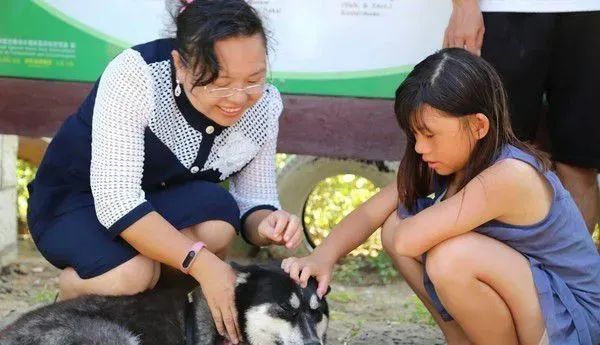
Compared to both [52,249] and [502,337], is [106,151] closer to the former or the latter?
[52,249]

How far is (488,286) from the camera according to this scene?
3322mm

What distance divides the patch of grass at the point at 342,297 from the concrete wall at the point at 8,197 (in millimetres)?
2034

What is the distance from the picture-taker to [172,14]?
11.8 feet

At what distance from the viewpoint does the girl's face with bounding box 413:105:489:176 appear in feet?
10.8

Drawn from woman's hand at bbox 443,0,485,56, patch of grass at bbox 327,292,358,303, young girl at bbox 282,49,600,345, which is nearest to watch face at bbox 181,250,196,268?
young girl at bbox 282,49,600,345

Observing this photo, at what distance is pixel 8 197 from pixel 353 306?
2.22 m

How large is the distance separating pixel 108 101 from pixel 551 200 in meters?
1.71

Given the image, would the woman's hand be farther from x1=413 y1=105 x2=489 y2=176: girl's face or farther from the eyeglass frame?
the eyeglass frame

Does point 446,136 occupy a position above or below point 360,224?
above

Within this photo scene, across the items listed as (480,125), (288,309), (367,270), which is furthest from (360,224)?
(367,270)

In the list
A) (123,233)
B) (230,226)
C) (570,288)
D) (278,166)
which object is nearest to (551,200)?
(570,288)

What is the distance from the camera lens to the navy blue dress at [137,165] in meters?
3.49

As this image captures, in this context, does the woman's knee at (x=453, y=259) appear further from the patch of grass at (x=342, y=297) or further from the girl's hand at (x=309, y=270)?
the patch of grass at (x=342, y=297)

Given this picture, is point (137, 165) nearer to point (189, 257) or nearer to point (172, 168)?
point (172, 168)
